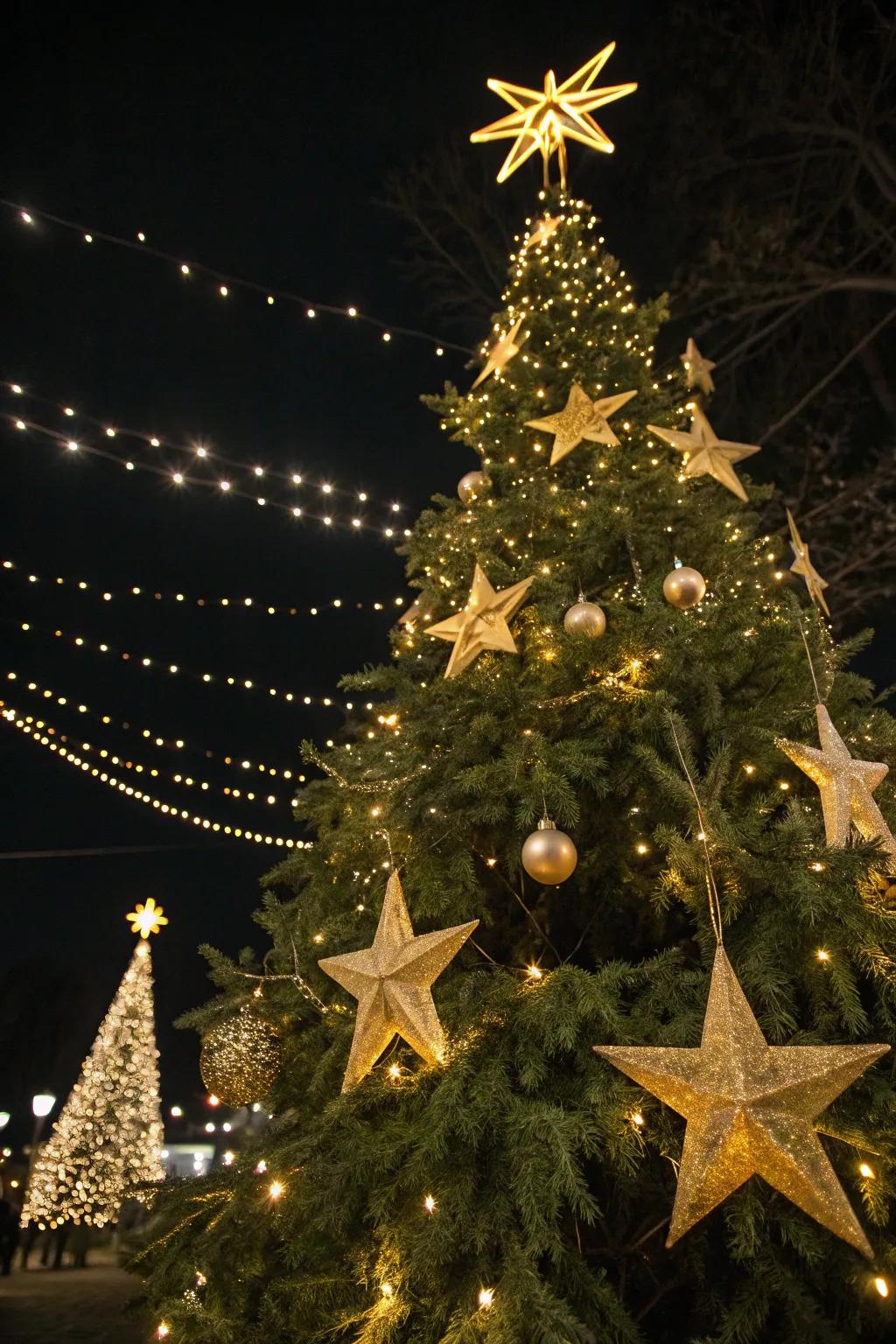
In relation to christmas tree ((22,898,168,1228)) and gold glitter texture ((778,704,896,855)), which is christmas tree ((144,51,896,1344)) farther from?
christmas tree ((22,898,168,1228))

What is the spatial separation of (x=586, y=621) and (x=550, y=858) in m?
0.72

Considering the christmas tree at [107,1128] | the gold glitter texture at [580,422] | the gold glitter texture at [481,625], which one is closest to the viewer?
the gold glitter texture at [481,625]

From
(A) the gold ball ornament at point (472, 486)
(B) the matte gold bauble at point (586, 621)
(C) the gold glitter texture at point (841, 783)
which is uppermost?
(A) the gold ball ornament at point (472, 486)

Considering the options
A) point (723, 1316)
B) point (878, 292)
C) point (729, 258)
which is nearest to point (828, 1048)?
point (723, 1316)

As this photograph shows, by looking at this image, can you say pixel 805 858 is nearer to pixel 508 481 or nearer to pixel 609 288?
pixel 508 481

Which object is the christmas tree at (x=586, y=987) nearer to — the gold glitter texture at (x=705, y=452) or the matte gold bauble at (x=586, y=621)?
the matte gold bauble at (x=586, y=621)

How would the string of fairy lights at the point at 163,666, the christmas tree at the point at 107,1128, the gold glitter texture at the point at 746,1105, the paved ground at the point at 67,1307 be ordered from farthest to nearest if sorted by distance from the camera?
the christmas tree at the point at 107,1128 → the string of fairy lights at the point at 163,666 → the paved ground at the point at 67,1307 → the gold glitter texture at the point at 746,1105

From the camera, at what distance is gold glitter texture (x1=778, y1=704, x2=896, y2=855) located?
1.53m

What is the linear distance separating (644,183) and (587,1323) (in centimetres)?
792

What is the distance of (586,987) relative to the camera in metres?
1.39

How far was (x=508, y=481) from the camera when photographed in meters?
3.00

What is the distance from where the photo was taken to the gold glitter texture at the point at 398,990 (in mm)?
1461

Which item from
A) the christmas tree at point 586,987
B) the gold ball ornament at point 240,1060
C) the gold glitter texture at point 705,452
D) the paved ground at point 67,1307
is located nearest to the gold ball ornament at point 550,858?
the christmas tree at point 586,987

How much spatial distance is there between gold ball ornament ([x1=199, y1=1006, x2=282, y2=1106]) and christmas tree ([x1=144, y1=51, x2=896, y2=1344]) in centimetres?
7
